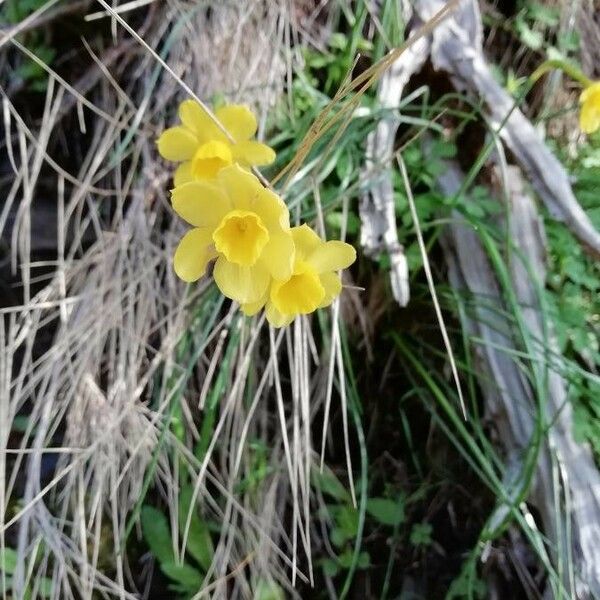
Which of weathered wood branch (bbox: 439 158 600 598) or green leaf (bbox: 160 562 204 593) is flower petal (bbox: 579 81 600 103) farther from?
green leaf (bbox: 160 562 204 593)

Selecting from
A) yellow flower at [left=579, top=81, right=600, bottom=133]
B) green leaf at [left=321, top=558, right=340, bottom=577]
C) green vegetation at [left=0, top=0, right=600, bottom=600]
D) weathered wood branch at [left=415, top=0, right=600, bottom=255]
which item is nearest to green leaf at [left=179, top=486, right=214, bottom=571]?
green vegetation at [left=0, top=0, right=600, bottom=600]

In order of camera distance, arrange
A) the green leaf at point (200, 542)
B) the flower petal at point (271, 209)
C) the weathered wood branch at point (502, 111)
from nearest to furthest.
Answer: the flower petal at point (271, 209) → the weathered wood branch at point (502, 111) → the green leaf at point (200, 542)

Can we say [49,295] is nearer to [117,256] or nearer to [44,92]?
[117,256]

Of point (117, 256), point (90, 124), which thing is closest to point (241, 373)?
point (117, 256)

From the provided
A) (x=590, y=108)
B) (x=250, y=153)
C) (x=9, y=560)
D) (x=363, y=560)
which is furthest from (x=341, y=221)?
(x=9, y=560)

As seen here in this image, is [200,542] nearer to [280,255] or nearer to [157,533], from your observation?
[157,533]

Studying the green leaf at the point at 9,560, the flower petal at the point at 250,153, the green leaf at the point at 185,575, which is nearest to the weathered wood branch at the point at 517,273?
the flower petal at the point at 250,153

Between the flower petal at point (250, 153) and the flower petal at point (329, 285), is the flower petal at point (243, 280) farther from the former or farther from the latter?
the flower petal at point (250, 153)
